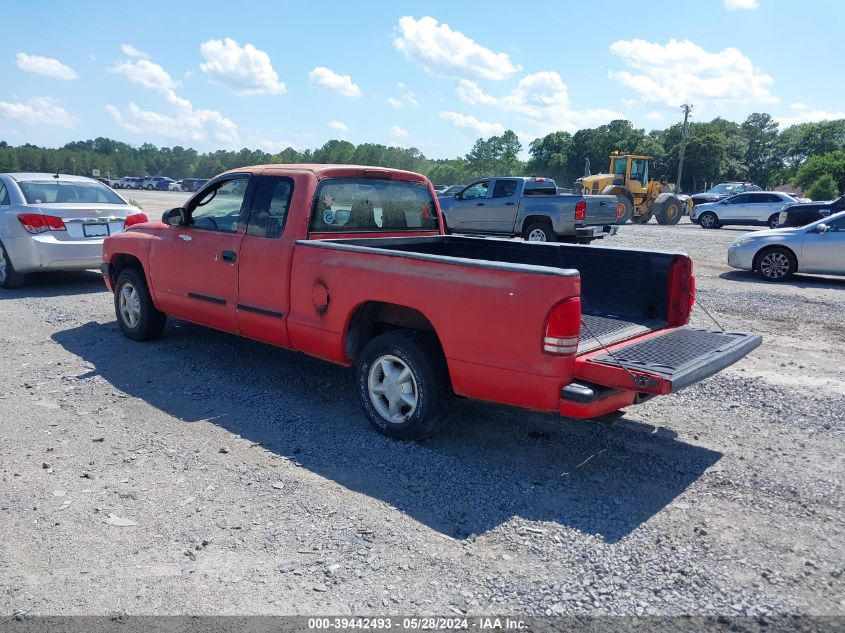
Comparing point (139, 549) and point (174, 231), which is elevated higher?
point (174, 231)

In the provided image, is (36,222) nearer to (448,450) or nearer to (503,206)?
(448,450)

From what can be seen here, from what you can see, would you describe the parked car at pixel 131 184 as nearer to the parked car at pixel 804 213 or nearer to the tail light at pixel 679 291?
the parked car at pixel 804 213

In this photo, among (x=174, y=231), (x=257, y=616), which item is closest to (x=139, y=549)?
(x=257, y=616)

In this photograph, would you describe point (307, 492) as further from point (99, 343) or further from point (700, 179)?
point (700, 179)

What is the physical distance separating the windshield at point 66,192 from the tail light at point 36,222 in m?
0.36

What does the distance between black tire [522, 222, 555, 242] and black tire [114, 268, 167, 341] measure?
10.9 metres

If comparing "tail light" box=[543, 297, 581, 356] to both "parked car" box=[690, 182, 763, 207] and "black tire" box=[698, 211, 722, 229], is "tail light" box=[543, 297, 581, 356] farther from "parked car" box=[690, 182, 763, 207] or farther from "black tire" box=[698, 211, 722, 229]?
"parked car" box=[690, 182, 763, 207]

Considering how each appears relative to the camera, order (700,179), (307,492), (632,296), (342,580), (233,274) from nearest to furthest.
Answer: (342,580) < (307,492) < (632,296) < (233,274) < (700,179)

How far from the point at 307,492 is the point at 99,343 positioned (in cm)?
432

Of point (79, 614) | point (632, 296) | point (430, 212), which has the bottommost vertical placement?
point (79, 614)

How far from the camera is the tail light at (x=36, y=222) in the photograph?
9.62 metres

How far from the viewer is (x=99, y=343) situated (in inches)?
289

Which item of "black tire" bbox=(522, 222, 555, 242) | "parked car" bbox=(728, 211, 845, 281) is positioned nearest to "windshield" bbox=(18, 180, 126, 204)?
"black tire" bbox=(522, 222, 555, 242)

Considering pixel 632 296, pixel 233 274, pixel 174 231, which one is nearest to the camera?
pixel 632 296
